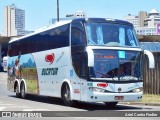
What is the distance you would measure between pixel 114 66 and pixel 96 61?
0.81 metres

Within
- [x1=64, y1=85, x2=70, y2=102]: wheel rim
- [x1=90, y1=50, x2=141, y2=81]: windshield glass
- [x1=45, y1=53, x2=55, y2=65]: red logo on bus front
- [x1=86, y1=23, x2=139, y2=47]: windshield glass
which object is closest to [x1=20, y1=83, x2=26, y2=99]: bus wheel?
[x1=45, y1=53, x2=55, y2=65]: red logo on bus front

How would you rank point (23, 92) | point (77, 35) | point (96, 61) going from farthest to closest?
point (23, 92) → point (77, 35) → point (96, 61)

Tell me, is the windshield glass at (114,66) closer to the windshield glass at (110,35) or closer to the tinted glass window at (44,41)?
the windshield glass at (110,35)

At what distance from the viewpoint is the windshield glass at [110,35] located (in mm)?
17656

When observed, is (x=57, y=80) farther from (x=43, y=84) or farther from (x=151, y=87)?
(x=151, y=87)

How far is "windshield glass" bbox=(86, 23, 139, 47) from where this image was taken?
1766cm

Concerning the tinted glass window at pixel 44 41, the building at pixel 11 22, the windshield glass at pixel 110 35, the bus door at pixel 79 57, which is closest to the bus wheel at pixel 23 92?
the tinted glass window at pixel 44 41

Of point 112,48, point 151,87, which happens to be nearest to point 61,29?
point 112,48

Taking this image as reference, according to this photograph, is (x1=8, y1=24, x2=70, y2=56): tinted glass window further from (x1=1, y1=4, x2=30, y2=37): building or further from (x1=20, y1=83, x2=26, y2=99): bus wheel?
(x1=1, y1=4, x2=30, y2=37): building

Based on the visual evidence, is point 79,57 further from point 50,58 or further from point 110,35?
point 50,58

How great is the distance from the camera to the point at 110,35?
18016 mm

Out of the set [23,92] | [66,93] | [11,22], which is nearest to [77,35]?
[66,93]

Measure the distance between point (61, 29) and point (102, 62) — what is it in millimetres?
3539

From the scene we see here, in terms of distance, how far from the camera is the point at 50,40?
2119 cm
